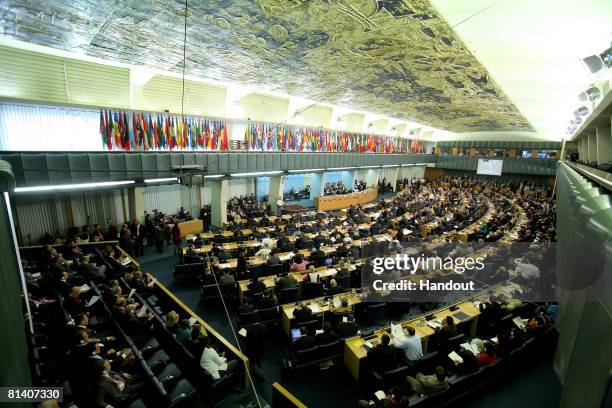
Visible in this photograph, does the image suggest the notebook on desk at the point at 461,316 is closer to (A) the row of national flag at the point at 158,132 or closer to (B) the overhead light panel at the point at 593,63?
(B) the overhead light panel at the point at 593,63

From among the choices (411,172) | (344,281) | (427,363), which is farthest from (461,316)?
(411,172)

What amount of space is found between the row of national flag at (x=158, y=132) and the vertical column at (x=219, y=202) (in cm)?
213

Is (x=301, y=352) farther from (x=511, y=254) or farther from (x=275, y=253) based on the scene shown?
(x=511, y=254)

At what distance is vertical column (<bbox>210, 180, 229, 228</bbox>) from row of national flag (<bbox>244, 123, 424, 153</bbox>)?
120 inches

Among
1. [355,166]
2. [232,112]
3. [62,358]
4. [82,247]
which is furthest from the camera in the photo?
[355,166]

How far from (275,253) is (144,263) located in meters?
5.84

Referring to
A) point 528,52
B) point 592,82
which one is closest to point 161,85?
point 528,52

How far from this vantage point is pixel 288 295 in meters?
8.26

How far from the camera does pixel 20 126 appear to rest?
34.3 feet

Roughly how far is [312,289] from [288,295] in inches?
34.1

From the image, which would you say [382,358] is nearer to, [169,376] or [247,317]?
[247,317]

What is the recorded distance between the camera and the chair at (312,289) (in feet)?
28.6

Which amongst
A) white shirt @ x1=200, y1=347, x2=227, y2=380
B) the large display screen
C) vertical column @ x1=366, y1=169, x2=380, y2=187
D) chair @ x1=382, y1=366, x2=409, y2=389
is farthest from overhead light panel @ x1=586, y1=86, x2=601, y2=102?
the large display screen

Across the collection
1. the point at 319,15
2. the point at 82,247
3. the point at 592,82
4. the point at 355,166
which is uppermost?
the point at 319,15
